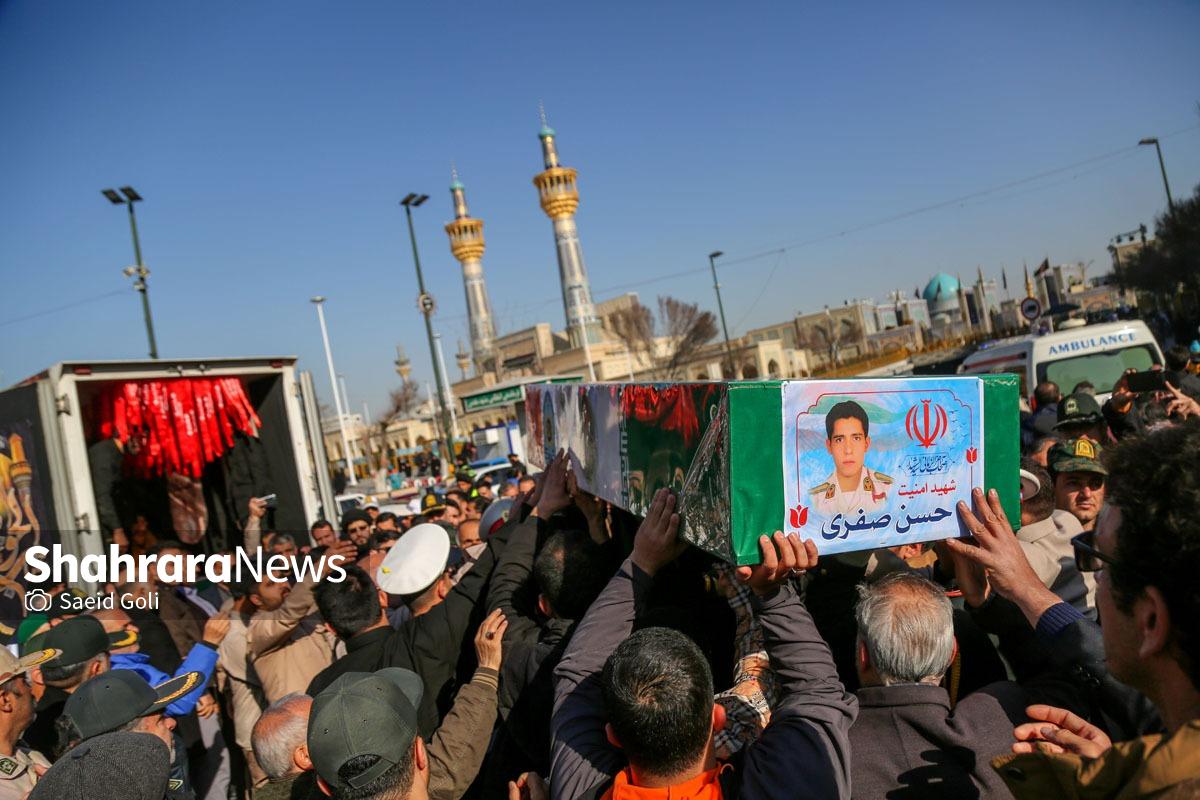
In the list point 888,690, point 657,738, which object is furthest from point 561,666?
point 888,690

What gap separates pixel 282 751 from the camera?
2.97 metres

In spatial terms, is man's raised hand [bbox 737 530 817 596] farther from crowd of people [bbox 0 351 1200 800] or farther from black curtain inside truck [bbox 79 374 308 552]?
black curtain inside truck [bbox 79 374 308 552]

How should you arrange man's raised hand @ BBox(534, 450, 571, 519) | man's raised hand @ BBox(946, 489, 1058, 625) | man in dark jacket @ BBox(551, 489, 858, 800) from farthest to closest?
man's raised hand @ BBox(534, 450, 571, 519) → man's raised hand @ BBox(946, 489, 1058, 625) → man in dark jacket @ BBox(551, 489, 858, 800)

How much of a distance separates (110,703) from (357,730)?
5.16 feet

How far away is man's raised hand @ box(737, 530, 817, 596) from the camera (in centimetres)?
251

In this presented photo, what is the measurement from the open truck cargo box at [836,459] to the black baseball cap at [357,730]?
1154 mm

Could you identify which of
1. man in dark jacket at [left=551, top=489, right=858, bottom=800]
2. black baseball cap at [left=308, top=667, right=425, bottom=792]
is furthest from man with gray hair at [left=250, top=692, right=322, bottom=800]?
man in dark jacket at [left=551, top=489, right=858, bottom=800]

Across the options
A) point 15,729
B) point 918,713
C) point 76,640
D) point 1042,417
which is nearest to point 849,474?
point 918,713

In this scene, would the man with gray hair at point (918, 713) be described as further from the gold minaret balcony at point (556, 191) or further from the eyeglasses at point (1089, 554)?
the gold minaret balcony at point (556, 191)

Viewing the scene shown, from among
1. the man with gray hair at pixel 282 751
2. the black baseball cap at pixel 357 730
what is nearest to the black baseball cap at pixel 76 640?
the man with gray hair at pixel 282 751

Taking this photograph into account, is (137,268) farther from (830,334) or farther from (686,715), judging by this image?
(830,334)

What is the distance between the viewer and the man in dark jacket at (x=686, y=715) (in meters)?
1.92

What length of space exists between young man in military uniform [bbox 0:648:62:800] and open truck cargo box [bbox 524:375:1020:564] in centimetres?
280

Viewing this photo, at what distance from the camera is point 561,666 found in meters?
2.46
